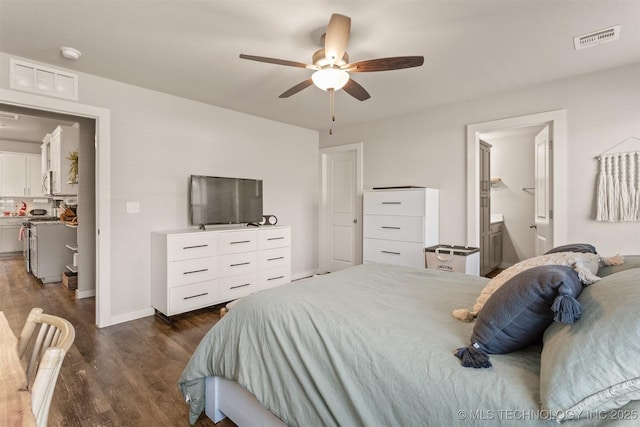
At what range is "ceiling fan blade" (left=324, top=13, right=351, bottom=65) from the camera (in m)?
1.80

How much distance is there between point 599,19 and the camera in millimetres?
2080

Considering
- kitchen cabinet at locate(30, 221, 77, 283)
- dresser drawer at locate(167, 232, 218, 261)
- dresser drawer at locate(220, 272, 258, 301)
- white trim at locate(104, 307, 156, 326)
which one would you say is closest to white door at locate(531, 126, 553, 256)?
dresser drawer at locate(220, 272, 258, 301)

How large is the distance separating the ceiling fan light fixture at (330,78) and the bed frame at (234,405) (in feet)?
6.36

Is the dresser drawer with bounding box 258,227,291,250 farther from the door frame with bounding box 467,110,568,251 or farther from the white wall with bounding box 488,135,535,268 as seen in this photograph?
the white wall with bounding box 488,135,535,268

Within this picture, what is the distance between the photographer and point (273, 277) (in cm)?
402

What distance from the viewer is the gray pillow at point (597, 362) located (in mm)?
749

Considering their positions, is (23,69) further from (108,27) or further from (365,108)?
(365,108)

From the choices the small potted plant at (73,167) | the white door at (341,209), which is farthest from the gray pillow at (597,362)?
the small potted plant at (73,167)

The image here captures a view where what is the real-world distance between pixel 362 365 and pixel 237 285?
277cm

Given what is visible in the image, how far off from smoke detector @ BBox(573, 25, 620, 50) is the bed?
193 cm

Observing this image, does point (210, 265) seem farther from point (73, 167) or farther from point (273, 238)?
point (73, 167)

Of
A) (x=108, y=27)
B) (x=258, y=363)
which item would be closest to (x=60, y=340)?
(x=258, y=363)

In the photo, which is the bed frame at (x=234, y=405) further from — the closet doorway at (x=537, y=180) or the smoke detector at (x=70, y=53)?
the closet doorway at (x=537, y=180)

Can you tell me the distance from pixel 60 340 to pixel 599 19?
3388mm
